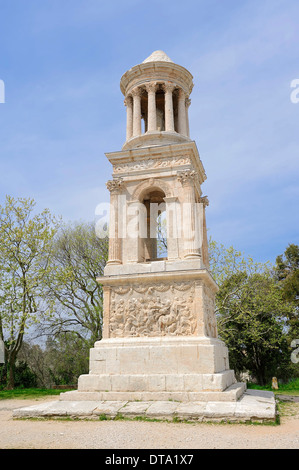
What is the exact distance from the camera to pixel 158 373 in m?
10.0

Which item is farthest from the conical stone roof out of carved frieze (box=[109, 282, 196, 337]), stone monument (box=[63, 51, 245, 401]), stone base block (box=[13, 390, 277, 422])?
stone base block (box=[13, 390, 277, 422])

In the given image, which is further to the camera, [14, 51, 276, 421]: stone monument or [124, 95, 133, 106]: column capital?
[124, 95, 133, 106]: column capital

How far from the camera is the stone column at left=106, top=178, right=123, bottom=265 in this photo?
40.0 ft

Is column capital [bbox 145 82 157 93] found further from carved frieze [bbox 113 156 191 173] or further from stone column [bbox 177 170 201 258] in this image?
stone column [bbox 177 170 201 258]

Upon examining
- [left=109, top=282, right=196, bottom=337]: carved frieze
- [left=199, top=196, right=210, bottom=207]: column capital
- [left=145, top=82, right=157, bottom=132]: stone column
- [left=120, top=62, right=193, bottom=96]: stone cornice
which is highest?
[left=120, top=62, right=193, bottom=96]: stone cornice

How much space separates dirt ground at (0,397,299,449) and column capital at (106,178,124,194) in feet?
24.3

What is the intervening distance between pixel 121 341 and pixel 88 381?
4.59 feet

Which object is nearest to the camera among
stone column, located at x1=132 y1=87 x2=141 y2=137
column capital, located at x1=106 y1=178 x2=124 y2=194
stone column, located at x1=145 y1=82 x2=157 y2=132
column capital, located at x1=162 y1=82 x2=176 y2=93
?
column capital, located at x1=106 y1=178 x2=124 y2=194

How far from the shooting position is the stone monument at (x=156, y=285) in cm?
982

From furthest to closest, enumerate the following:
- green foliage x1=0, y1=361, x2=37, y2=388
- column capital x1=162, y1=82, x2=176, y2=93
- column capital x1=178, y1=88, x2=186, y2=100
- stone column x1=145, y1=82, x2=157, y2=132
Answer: green foliage x1=0, y1=361, x2=37, y2=388 → column capital x1=178, y1=88, x2=186, y2=100 → column capital x1=162, y1=82, x2=176, y2=93 → stone column x1=145, y1=82, x2=157, y2=132

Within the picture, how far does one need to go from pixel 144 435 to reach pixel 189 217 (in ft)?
22.5

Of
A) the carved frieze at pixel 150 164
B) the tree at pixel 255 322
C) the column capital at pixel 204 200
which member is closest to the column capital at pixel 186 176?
the carved frieze at pixel 150 164

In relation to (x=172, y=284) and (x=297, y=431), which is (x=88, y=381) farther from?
(x=297, y=431)
